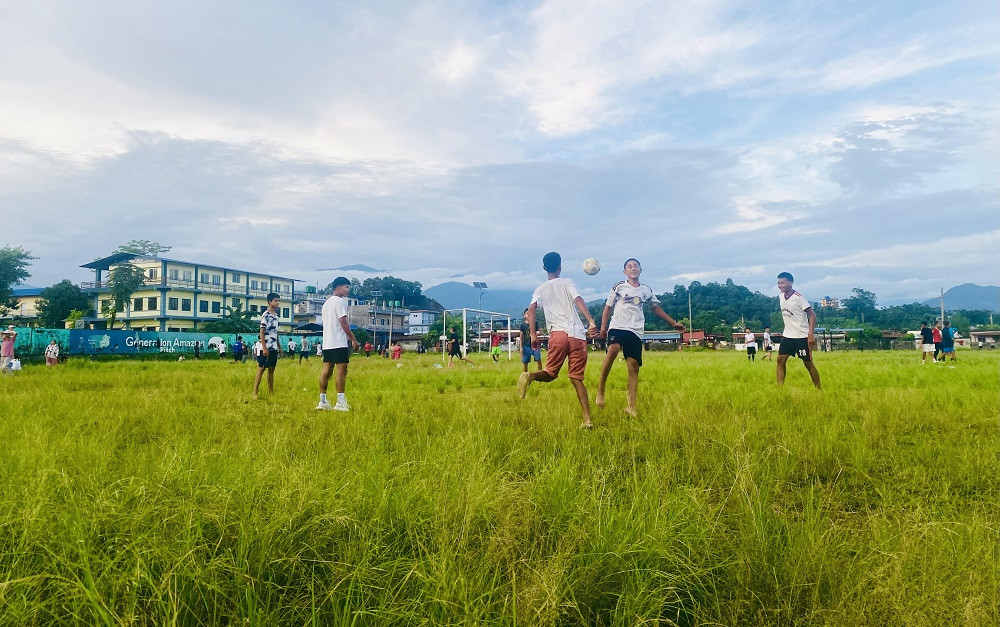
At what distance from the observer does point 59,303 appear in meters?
67.7

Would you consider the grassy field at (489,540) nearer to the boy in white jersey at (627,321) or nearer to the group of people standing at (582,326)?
the group of people standing at (582,326)

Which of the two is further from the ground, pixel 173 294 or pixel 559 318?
pixel 173 294

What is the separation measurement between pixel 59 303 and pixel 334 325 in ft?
260

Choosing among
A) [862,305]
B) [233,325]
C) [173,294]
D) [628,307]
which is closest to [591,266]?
[628,307]

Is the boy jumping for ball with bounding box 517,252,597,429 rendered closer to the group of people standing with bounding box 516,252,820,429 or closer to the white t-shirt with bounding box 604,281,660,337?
the group of people standing with bounding box 516,252,820,429

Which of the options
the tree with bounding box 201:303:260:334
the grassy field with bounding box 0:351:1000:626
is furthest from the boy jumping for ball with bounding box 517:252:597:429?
the tree with bounding box 201:303:260:334

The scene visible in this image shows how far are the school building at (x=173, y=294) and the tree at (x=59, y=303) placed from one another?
293 centimetres

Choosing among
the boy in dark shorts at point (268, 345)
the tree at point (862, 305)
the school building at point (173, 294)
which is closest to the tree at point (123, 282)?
the school building at point (173, 294)

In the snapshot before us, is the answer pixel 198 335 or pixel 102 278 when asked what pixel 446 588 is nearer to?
pixel 198 335

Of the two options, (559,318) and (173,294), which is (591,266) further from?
(173,294)

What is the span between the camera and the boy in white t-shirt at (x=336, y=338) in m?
7.43

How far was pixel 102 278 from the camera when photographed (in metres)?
80.1

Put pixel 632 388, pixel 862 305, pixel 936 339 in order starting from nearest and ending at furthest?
pixel 632 388 < pixel 936 339 < pixel 862 305

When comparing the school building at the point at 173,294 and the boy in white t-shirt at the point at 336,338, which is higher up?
the school building at the point at 173,294
